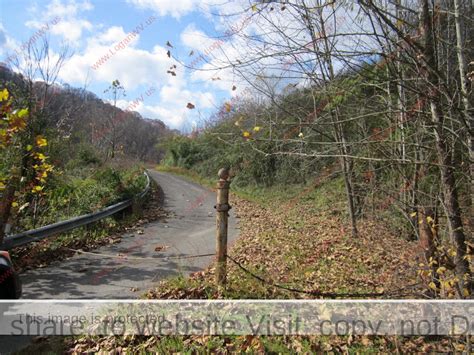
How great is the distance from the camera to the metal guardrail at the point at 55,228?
215 inches

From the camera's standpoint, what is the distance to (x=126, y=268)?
5914 millimetres

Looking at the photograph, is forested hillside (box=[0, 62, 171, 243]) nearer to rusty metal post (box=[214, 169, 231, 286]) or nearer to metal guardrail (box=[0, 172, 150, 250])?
metal guardrail (box=[0, 172, 150, 250])

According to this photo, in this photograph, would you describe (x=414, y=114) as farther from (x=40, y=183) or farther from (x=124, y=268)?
(x=40, y=183)

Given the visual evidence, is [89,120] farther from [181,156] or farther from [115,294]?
[115,294]

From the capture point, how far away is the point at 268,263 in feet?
21.7

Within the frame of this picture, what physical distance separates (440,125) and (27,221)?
7921mm

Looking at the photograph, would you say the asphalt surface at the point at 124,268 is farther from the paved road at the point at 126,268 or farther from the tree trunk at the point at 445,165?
the tree trunk at the point at 445,165

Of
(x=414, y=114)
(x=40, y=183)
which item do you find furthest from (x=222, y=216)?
(x=40, y=183)

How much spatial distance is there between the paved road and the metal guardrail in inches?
21.7

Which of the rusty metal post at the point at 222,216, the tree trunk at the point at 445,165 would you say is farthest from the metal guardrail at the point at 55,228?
the tree trunk at the point at 445,165

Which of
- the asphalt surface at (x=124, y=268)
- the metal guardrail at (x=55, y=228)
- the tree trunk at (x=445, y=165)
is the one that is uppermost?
the tree trunk at (x=445, y=165)

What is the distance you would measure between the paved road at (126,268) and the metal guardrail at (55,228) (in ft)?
1.81

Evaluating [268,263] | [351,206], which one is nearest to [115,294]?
[268,263]

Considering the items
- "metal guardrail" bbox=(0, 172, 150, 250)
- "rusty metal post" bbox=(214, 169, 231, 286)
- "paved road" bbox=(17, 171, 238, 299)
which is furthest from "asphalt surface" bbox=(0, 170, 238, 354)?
"rusty metal post" bbox=(214, 169, 231, 286)
